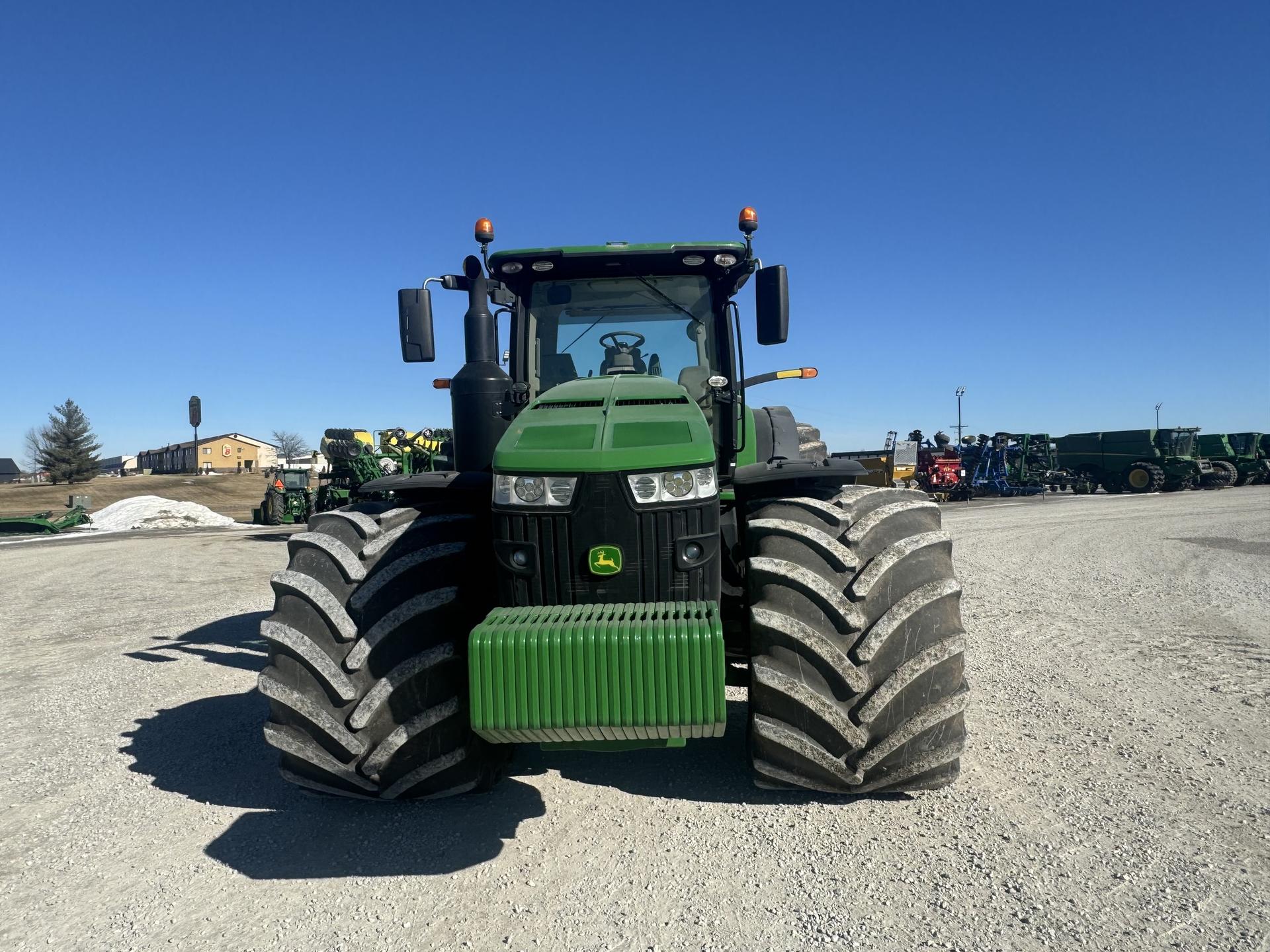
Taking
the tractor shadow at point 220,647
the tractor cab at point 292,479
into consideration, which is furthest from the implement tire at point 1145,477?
the tractor shadow at point 220,647

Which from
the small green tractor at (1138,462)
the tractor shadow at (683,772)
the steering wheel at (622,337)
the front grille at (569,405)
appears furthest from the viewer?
the small green tractor at (1138,462)

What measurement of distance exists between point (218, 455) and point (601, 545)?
4480 inches

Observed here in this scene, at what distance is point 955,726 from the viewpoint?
332cm

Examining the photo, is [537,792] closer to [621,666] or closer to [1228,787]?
[621,666]

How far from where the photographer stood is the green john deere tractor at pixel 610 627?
9.32 feet

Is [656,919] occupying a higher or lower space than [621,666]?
lower

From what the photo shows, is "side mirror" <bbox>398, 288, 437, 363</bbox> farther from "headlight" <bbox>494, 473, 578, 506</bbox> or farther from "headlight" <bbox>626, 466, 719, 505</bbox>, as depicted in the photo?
"headlight" <bbox>626, 466, 719, 505</bbox>

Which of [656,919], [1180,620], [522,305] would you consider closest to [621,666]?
[656,919]

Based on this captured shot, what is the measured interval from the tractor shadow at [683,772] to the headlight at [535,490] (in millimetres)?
1384

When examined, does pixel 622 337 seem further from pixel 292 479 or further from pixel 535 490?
pixel 292 479

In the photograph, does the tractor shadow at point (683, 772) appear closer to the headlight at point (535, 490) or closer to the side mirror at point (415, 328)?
the headlight at point (535, 490)

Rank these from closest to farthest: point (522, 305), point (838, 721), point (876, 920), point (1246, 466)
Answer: point (876, 920)
point (838, 721)
point (522, 305)
point (1246, 466)

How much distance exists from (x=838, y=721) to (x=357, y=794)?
6.58 feet

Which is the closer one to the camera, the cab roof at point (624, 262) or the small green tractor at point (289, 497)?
the cab roof at point (624, 262)
